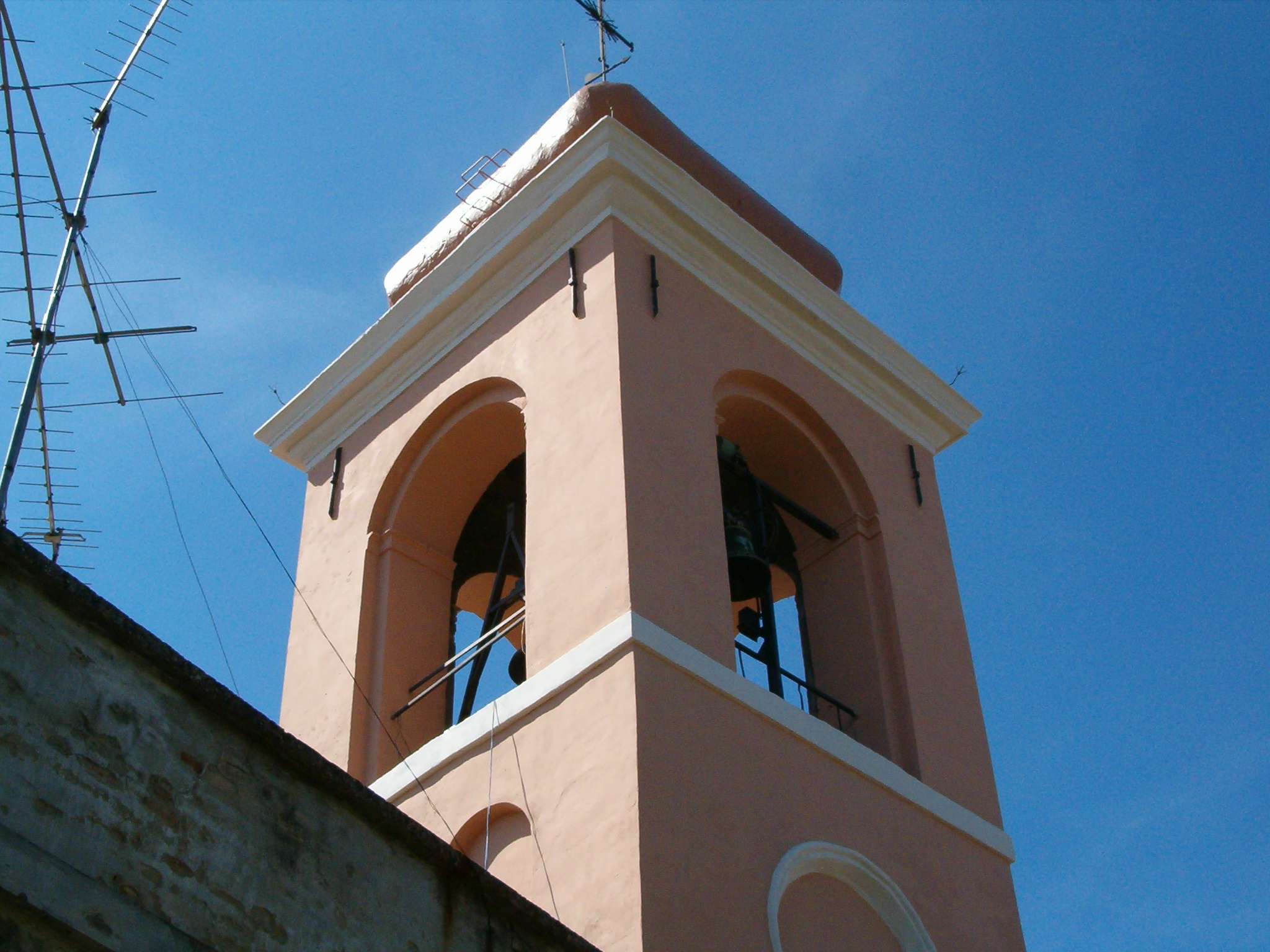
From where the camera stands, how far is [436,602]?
1055 cm

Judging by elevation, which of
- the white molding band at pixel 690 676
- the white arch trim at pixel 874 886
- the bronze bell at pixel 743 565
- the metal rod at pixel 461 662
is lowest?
the white arch trim at pixel 874 886

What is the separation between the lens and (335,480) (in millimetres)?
11211

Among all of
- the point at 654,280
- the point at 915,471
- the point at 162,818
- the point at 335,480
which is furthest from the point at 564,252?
the point at 162,818

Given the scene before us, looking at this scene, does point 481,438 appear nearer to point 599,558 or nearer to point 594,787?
point 599,558

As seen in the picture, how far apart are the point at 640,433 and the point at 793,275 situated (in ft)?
7.51

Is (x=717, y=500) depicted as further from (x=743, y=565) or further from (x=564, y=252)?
(x=564, y=252)

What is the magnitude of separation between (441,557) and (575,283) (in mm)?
1874

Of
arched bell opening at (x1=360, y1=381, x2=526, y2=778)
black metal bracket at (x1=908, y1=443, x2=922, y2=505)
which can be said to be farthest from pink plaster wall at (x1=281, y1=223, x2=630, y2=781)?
black metal bracket at (x1=908, y1=443, x2=922, y2=505)

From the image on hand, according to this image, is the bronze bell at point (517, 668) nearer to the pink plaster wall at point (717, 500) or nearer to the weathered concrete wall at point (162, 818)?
the pink plaster wall at point (717, 500)

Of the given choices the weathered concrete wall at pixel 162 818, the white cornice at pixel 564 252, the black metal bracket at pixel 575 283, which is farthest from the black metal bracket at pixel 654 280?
the weathered concrete wall at pixel 162 818

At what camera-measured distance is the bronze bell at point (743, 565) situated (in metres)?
10.0

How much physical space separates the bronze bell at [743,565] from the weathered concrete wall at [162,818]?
4.78 metres

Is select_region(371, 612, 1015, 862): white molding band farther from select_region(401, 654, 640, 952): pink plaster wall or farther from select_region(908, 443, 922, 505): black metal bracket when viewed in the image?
select_region(908, 443, 922, 505): black metal bracket

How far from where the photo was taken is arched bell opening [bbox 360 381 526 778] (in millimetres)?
9820
